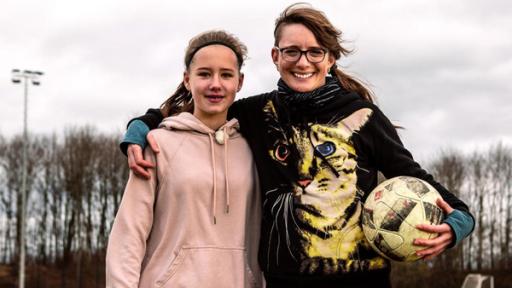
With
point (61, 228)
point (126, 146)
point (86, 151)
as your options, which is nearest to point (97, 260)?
point (61, 228)

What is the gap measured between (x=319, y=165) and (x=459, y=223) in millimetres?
795

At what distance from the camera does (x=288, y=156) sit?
383cm

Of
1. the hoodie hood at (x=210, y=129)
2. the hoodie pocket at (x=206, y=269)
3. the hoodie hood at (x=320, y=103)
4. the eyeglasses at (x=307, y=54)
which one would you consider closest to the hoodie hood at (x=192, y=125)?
the hoodie hood at (x=210, y=129)

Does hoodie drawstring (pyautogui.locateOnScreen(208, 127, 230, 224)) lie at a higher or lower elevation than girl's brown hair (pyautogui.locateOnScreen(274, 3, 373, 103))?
lower

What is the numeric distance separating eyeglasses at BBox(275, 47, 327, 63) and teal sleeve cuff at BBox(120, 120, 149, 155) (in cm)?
94

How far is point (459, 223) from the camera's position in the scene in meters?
3.56

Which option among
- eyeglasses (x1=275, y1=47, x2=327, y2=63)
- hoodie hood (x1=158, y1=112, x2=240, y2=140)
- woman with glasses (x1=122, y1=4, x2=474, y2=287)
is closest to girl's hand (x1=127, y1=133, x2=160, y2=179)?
woman with glasses (x1=122, y1=4, x2=474, y2=287)

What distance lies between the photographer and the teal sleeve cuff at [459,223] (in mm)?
3533

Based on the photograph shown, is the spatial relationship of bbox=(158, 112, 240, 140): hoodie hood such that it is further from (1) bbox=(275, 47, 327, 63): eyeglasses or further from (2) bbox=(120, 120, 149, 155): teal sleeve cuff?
(1) bbox=(275, 47, 327, 63): eyeglasses

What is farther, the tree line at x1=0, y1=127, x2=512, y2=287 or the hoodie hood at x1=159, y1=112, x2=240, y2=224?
the tree line at x1=0, y1=127, x2=512, y2=287

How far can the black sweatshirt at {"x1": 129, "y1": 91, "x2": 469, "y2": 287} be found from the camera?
3586 millimetres

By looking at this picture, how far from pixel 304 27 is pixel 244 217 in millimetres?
1135

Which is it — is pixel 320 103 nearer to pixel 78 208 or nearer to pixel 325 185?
pixel 325 185

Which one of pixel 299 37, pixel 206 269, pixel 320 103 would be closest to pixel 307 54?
pixel 299 37
